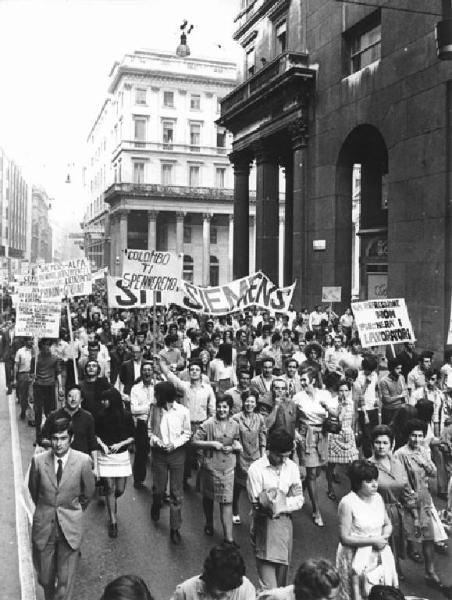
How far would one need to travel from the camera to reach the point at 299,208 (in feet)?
77.6

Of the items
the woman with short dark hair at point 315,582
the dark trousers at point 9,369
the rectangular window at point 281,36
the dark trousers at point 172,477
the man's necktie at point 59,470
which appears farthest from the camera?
the rectangular window at point 281,36

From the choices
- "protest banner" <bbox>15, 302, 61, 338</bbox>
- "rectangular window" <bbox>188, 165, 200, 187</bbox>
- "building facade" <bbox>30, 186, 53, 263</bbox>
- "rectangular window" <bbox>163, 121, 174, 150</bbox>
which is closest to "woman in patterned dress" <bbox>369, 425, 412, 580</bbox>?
"protest banner" <bbox>15, 302, 61, 338</bbox>

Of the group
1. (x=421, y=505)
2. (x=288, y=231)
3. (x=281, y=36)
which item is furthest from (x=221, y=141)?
(x=421, y=505)

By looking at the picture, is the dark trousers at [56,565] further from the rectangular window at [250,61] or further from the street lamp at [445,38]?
the rectangular window at [250,61]

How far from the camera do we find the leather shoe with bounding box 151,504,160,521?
23.3 feet

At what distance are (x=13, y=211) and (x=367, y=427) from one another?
346ft

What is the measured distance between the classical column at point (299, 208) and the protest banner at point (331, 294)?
8.39ft

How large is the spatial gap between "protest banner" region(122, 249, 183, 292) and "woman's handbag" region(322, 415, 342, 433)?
4.54 metres

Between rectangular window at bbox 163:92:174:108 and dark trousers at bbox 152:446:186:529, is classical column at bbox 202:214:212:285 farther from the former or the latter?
dark trousers at bbox 152:446:186:529

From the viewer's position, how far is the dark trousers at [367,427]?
909cm

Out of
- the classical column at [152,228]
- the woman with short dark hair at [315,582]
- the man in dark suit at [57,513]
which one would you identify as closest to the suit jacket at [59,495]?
the man in dark suit at [57,513]

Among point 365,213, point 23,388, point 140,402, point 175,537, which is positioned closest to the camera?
point 175,537

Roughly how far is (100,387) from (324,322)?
11.4 metres

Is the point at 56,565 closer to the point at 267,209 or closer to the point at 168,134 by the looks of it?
the point at 267,209
